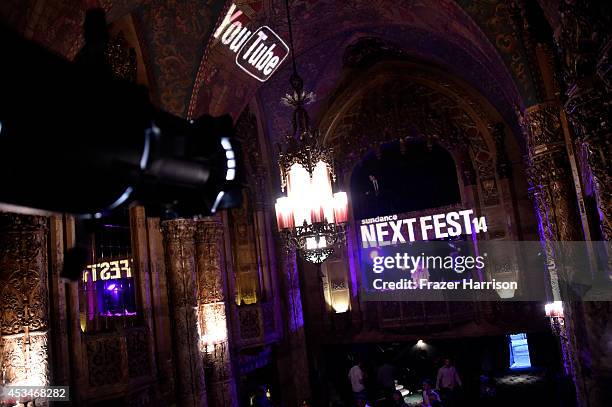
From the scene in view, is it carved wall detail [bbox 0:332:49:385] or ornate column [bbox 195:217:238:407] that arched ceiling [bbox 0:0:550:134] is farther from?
carved wall detail [bbox 0:332:49:385]

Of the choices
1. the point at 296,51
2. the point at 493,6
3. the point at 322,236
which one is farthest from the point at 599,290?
the point at 296,51

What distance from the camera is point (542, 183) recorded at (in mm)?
6676

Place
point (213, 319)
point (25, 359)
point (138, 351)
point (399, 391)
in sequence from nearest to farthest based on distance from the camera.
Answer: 1. point (25, 359)
2. point (138, 351)
3. point (213, 319)
4. point (399, 391)

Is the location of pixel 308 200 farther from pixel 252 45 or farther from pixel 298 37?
pixel 298 37

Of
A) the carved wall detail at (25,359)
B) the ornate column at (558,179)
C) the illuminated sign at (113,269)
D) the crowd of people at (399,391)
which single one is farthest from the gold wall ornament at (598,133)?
the illuminated sign at (113,269)

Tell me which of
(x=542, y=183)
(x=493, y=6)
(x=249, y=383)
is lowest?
(x=249, y=383)

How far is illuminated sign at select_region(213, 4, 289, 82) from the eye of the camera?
761 centimetres

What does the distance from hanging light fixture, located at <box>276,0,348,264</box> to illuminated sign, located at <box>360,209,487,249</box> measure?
563 cm

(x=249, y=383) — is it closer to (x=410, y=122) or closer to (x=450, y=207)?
(x=450, y=207)

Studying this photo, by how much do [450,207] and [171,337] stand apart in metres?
6.83

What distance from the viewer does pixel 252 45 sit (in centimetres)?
845

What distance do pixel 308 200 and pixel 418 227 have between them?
603 cm

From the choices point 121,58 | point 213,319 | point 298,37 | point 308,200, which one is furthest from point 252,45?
point 213,319

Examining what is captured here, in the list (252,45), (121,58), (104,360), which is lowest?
(104,360)
